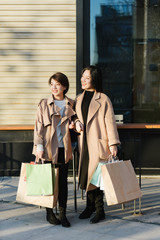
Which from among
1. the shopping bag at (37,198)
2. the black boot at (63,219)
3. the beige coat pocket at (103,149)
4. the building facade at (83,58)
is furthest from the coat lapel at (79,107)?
the building facade at (83,58)

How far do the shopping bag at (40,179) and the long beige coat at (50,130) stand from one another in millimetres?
171

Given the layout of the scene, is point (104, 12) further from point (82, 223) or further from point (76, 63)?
point (82, 223)

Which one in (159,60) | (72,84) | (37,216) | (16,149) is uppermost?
(159,60)

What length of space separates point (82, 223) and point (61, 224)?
26cm

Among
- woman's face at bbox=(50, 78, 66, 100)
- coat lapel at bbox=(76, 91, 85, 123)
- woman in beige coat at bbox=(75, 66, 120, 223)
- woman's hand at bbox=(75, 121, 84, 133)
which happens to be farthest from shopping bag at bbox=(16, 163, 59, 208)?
woman's face at bbox=(50, 78, 66, 100)

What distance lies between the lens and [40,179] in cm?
435

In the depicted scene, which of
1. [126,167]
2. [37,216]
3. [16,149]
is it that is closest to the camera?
[126,167]

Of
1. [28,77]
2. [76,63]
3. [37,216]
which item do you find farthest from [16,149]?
[37,216]

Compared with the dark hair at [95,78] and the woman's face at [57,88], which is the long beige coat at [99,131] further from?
the woman's face at [57,88]

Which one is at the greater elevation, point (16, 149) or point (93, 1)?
point (93, 1)

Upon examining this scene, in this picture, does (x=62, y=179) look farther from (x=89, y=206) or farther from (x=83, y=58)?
(x=83, y=58)

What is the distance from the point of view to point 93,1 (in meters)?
7.45

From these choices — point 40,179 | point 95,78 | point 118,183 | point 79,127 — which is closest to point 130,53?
point 95,78

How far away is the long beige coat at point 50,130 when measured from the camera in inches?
176
